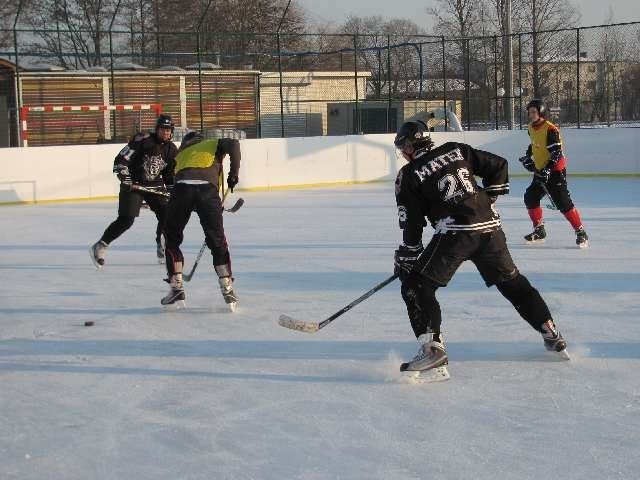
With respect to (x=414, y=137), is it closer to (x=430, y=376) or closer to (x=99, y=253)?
(x=430, y=376)

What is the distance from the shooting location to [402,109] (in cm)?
2348

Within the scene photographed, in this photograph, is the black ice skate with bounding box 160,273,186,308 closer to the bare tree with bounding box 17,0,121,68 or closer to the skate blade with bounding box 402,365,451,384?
the skate blade with bounding box 402,365,451,384

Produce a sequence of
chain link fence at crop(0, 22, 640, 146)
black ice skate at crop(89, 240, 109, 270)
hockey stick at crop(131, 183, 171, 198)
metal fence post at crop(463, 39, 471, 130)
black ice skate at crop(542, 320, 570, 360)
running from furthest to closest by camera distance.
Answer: metal fence post at crop(463, 39, 471, 130) < chain link fence at crop(0, 22, 640, 146) < black ice skate at crop(89, 240, 109, 270) < hockey stick at crop(131, 183, 171, 198) < black ice skate at crop(542, 320, 570, 360)

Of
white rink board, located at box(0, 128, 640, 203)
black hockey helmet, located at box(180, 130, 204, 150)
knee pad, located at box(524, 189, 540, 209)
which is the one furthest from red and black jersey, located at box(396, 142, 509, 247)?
white rink board, located at box(0, 128, 640, 203)

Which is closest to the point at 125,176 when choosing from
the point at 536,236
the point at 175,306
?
the point at 175,306

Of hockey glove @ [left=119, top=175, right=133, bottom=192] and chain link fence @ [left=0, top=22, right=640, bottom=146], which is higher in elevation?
chain link fence @ [left=0, top=22, right=640, bottom=146]

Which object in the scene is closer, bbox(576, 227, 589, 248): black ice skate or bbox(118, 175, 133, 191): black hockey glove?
bbox(118, 175, 133, 191): black hockey glove

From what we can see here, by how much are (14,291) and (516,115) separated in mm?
16202

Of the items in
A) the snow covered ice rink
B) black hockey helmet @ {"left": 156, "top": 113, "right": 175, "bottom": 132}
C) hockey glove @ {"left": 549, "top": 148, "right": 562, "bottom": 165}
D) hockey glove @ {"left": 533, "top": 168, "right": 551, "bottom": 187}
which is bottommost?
the snow covered ice rink

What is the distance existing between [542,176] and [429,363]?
15.8 ft

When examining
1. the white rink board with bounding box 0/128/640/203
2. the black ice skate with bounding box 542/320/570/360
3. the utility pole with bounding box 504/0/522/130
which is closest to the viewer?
the black ice skate with bounding box 542/320/570/360

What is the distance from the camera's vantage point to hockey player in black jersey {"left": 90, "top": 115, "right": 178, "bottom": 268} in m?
7.58

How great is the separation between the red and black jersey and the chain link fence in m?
13.3

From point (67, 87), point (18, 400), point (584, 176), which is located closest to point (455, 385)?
point (18, 400)
